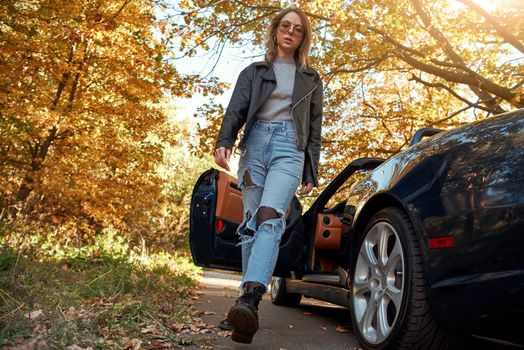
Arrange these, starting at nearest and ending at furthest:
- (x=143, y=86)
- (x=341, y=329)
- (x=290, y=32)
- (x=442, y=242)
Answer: (x=442, y=242), (x=290, y=32), (x=341, y=329), (x=143, y=86)

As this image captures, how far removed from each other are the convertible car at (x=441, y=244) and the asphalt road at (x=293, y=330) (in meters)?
0.32

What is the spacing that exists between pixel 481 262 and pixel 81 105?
11439 mm

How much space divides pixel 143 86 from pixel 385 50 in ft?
16.1

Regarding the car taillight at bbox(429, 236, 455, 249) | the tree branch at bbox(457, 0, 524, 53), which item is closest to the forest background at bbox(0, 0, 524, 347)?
the tree branch at bbox(457, 0, 524, 53)

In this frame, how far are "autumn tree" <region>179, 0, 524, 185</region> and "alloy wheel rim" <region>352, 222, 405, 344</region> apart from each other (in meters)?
6.71

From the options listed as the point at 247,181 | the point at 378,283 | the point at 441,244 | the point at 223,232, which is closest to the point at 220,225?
the point at 223,232

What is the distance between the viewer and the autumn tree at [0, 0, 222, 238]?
36.3 ft

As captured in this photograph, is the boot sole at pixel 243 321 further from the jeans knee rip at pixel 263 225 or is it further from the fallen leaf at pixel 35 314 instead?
the fallen leaf at pixel 35 314

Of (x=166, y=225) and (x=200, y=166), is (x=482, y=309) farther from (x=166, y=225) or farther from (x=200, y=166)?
(x=200, y=166)

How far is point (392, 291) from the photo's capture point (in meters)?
2.94

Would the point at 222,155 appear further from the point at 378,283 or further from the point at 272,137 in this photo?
the point at 378,283

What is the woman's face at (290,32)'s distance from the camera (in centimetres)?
362

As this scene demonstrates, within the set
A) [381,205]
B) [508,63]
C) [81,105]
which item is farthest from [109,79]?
[381,205]

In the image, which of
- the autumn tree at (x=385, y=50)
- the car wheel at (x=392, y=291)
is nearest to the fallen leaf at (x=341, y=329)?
the car wheel at (x=392, y=291)
